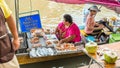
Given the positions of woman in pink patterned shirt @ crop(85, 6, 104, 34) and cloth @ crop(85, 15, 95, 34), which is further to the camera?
cloth @ crop(85, 15, 95, 34)

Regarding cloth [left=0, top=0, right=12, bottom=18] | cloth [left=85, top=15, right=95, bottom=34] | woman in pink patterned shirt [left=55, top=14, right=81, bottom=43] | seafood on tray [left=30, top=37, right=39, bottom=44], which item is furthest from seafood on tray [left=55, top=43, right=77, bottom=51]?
cloth [left=0, top=0, right=12, bottom=18]

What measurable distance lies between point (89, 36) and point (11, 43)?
9.14 feet

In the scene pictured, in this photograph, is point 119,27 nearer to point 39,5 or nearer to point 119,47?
point 119,47

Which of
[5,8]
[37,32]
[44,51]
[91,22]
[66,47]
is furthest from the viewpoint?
[91,22]

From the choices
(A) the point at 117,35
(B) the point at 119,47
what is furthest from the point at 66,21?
(B) the point at 119,47

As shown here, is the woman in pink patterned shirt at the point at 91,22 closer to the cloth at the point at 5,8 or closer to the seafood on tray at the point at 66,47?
the seafood on tray at the point at 66,47

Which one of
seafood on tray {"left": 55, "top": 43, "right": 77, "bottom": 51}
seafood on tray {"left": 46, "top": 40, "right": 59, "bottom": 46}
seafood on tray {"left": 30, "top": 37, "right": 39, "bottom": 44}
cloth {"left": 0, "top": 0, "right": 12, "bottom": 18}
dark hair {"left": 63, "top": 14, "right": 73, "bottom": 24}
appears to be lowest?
seafood on tray {"left": 55, "top": 43, "right": 77, "bottom": 51}

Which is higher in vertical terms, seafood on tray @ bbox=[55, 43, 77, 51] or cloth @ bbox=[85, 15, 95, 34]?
cloth @ bbox=[85, 15, 95, 34]

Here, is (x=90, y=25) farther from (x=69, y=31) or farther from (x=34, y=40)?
(x=34, y=40)

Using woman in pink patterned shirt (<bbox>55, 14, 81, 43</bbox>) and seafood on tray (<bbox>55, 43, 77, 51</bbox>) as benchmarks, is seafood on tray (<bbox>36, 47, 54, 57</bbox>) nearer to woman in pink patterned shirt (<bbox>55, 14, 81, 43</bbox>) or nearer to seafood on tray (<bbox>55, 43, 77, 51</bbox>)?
seafood on tray (<bbox>55, 43, 77, 51</bbox>)

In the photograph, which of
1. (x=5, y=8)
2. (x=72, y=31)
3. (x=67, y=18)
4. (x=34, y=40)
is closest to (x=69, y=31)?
(x=72, y=31)

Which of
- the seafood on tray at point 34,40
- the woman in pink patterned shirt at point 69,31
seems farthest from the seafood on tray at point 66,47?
the seafood on tray at point 34,40

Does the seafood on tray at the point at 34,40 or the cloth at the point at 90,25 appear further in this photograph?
the cloth at the point at 90,25

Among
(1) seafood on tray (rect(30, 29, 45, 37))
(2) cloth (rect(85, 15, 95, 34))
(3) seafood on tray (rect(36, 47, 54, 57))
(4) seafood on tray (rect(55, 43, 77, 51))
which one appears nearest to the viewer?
(3) seafood on tray (rect(36, 47, 54, 57))
